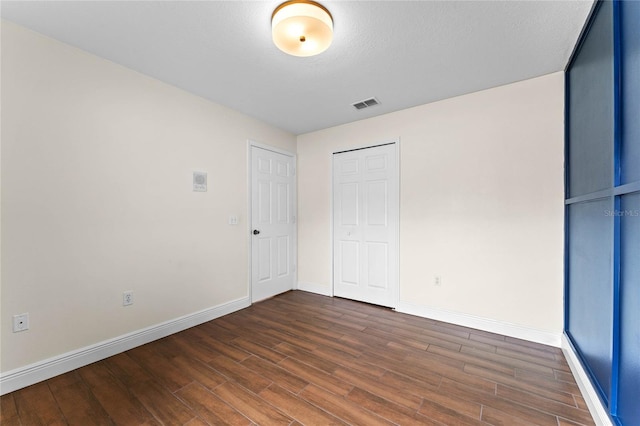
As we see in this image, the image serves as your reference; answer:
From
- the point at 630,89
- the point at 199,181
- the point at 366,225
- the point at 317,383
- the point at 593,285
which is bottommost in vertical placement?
the point at 317,383

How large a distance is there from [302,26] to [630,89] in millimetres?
1740

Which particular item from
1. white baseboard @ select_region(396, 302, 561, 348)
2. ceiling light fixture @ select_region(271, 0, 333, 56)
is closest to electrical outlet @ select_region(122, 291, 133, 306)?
ceiling light fixture @ select_region(271, 0, 333, 56)

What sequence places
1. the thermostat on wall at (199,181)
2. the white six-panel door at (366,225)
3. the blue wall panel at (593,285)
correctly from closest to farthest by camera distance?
the blue wall panel at (593,285)
the thermostat on wall at (199,181)
the white six-panel door at (366,225)

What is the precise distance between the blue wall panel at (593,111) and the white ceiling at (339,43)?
21 centimetres

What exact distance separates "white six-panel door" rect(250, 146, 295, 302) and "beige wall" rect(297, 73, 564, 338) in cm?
144

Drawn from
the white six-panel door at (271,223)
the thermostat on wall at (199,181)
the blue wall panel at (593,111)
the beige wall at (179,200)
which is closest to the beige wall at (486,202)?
the beige wall at (179,200)

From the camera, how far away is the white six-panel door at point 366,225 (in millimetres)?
3389

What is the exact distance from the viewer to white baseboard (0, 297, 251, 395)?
1.80m

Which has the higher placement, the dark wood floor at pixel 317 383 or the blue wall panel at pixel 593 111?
the blue wall panel at pixel 593 111

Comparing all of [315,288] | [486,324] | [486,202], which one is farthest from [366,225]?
[486,324]

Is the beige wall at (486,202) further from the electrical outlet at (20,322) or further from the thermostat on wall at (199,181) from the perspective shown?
the electrical outlet at (20,322)

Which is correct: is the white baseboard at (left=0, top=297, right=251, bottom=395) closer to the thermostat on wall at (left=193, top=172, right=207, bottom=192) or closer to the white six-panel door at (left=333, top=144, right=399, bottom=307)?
the thermostat on wall at (left=193, top=172, right=207, bottom=192)

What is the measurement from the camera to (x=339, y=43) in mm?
2020

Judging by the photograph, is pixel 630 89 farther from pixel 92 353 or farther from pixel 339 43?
pixel 92 353
